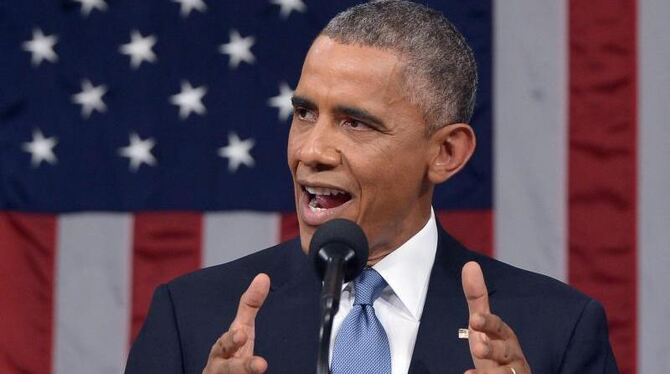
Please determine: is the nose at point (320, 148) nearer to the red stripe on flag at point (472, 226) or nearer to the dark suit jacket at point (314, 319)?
the dark suit jacket at point (314, 319)

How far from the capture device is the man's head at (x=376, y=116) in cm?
201

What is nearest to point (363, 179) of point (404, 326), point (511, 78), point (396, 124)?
point (396, 124)

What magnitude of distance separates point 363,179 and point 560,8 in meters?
1.21

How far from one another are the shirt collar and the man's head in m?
0.02

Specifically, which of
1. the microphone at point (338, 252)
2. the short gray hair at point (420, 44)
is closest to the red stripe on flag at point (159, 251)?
the short gray hair at point (420, 44)

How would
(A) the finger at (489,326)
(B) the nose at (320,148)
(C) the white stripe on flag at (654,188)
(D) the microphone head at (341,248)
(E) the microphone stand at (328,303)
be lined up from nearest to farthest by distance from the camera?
(E) the microphone stand at (328,303) → (D) the microphone head at (341,248) → (A) the finger at (489,326) → (B) the nose at (320,148) → (C) the white stripe on flag at (654,188)

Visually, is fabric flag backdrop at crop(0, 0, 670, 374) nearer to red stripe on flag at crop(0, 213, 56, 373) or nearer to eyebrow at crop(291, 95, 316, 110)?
red stripe on flag at crop(0, 213, 56, 373)

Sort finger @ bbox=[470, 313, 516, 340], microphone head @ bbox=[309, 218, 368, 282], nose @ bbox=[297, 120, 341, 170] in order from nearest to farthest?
microphone head @ bbox=[309, 218, 368, 282]
finger @ bbox=[470, 313, 516, 340]
nose @ bbox=[297, 120, 341, 170]

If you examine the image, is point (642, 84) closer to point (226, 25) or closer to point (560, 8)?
point (560, 8)

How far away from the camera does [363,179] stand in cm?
203

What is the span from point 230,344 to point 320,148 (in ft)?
1.23

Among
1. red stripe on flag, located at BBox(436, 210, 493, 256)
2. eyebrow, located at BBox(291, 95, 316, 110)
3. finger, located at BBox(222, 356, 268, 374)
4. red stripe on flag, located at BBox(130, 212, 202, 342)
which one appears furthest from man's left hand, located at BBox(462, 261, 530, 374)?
red stripe on flag, located at BBox(130, 212, 202, 342)

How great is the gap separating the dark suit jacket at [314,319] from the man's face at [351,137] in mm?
151

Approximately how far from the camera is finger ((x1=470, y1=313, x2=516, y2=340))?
175cm
